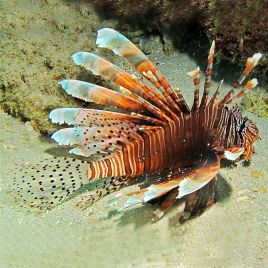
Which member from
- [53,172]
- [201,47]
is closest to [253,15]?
[201,47]

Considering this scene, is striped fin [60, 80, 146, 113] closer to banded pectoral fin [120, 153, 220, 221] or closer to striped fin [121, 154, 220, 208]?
banded pectoral fin [120, 153, 220, 221]

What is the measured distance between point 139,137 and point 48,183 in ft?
3.09

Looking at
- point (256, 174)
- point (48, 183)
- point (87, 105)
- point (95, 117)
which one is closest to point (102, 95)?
point (95, 117)

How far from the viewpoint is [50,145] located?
4074 millimetres

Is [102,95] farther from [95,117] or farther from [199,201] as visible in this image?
[199,201]

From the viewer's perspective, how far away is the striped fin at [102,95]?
3.42m

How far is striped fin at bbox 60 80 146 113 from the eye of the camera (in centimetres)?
342

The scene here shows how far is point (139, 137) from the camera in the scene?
330cm

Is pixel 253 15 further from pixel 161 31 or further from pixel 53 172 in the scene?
pixel 53 172

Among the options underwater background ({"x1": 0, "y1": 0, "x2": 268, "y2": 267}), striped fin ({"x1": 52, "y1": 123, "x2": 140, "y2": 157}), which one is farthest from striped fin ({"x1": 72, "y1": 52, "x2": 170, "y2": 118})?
underwater background ({"x1": 0, "y1": 0, "x2": 268, "y2": 267})

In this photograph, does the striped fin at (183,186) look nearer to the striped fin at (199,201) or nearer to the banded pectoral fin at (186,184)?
the banded pectoral fin at (186,184)

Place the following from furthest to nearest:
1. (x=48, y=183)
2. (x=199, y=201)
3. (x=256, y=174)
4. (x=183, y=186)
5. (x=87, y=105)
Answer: (x=87, y=105) → (x=256, y=174) → (x=48, y=183) → (x=199, y=201) → (x=183, y=186)

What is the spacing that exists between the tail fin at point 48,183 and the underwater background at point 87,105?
3.5 inches

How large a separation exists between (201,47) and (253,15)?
1.23 metres
